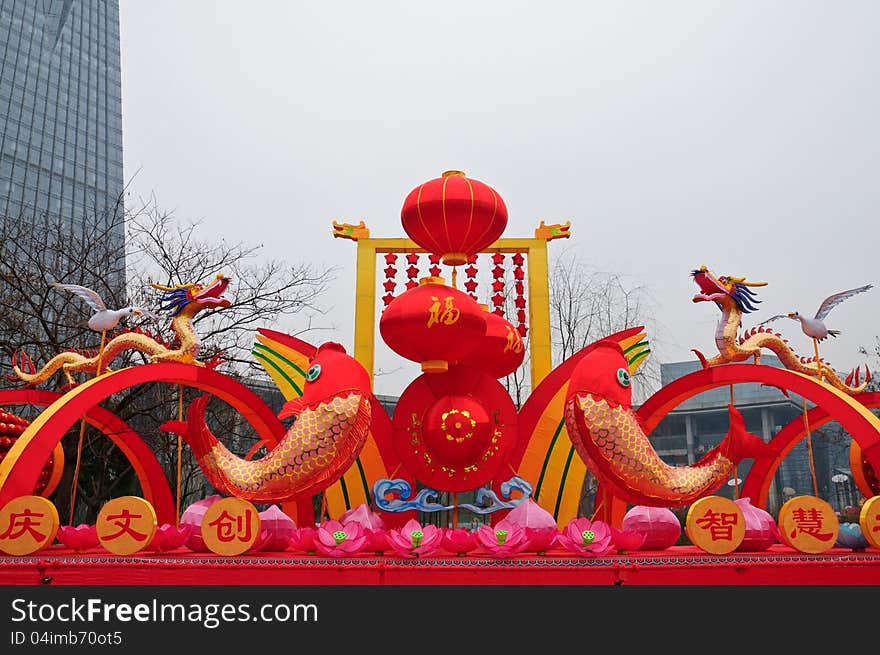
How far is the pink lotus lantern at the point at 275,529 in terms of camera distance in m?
5.06

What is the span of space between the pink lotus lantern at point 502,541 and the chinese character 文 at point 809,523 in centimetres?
177

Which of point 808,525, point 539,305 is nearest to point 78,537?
point 539,305

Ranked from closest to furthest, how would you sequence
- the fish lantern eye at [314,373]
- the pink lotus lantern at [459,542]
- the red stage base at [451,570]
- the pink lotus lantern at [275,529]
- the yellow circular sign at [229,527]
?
the red stage base at [451,570] → the yellow circular sign at [229,527] → the pink lotus lantern at [459,542] → the pink lotus lantern at [275,529] → the fish lantern eye at [314,373]

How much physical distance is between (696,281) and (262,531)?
13.3ft

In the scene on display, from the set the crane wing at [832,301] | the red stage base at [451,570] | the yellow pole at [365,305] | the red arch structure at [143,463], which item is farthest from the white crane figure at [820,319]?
the red arch structure at [143,463]

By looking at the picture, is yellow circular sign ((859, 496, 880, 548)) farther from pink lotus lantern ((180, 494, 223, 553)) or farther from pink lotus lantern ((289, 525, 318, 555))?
pink lotus lantern ((180, 494, 223, 553))

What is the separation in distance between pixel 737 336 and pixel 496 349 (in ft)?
6.67

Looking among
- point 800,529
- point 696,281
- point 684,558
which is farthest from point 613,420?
point 696,281

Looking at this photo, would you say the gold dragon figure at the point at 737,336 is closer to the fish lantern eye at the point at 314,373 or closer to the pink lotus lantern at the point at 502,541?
the pink lotus lantern at the point at 502,541

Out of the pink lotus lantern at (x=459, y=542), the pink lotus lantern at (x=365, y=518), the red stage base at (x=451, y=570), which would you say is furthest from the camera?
the pink lotus lantern at (x=365, y=518)

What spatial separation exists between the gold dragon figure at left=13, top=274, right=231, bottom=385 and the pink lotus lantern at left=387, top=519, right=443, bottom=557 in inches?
94.9

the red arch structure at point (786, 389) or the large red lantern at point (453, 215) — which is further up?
the large red lantern at point (453, 215)

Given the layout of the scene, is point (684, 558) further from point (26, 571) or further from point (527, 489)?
point (26, 571)

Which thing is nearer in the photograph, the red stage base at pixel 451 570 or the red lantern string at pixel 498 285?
the red stage base at pixel 451 570
